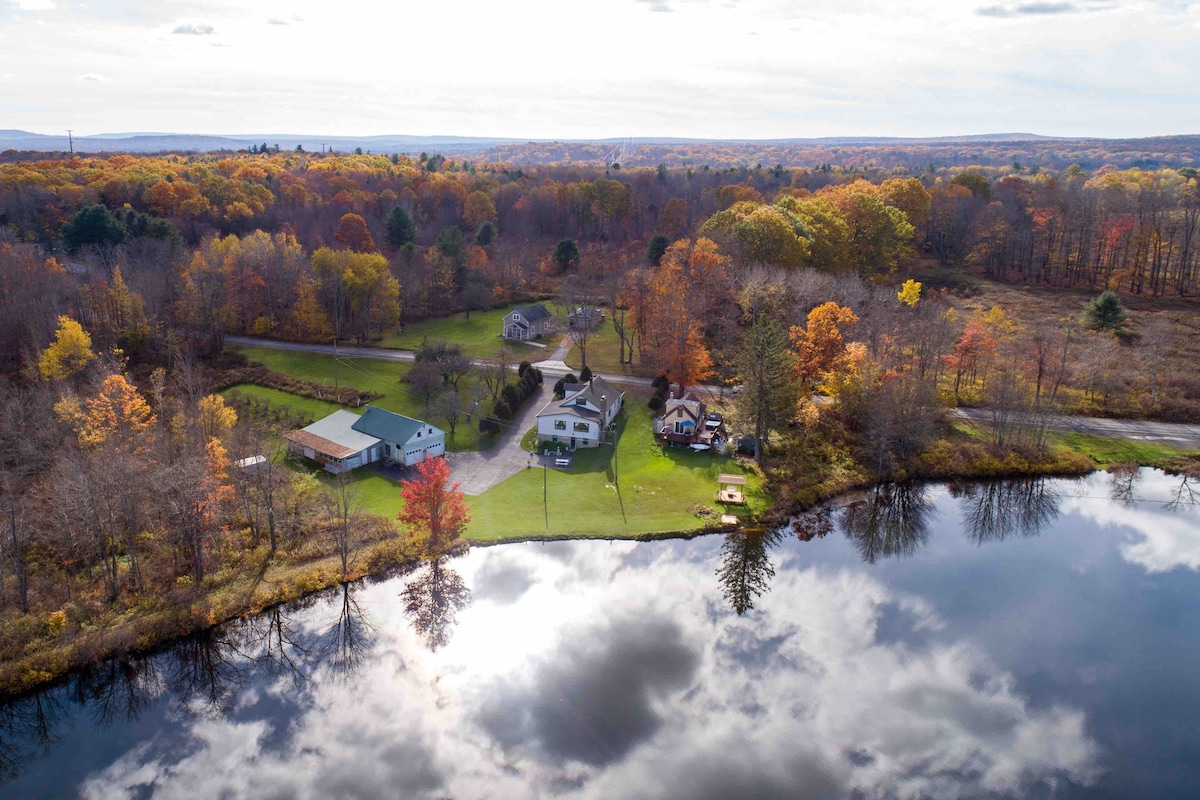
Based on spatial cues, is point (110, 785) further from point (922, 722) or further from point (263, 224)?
point (263, 224)

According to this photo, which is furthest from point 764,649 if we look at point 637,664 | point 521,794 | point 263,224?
point 263,224

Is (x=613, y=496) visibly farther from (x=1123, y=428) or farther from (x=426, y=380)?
(x=1123, y=428)

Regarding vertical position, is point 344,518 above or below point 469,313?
below

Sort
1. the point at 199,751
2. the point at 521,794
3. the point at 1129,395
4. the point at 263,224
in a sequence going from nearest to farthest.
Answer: the point at 521,794 < the point at 199,751 < the point at 1129,395 < the point at 263,224

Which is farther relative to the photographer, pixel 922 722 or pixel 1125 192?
pixel 1125 192

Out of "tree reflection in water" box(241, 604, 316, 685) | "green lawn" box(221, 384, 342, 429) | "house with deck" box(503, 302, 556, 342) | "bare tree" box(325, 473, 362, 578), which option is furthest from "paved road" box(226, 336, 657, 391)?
"tree reflection in water" box(241, 604, 316, 685)

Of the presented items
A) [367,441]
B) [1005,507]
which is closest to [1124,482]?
[1005,507]

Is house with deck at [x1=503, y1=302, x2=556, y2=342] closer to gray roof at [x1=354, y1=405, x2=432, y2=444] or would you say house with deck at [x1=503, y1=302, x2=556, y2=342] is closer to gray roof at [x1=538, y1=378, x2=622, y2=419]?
gray roof at [x1=538, y1=378, x2=622, y2=419]

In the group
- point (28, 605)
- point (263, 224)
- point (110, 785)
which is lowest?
point (110, 785)
